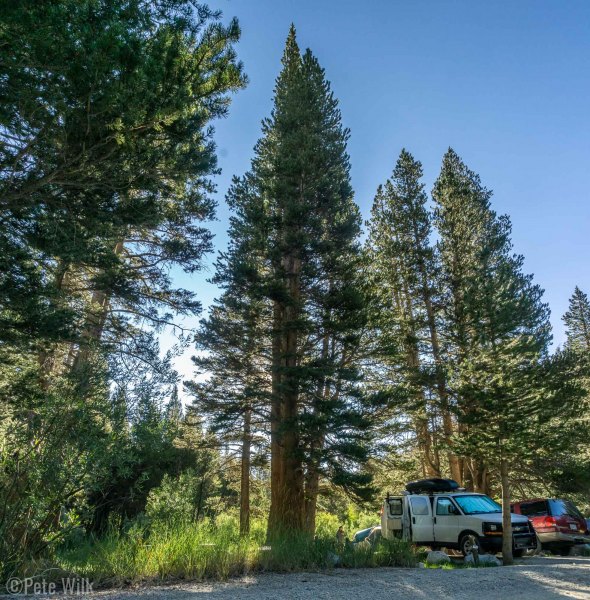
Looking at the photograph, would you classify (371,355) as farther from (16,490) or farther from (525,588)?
(16,490)

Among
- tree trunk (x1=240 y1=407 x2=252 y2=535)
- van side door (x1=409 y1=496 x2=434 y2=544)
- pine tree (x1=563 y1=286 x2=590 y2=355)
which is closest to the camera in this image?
van side door (x1=409 y1=496 x2=434 y2=544)

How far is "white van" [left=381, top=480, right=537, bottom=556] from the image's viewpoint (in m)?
10.6

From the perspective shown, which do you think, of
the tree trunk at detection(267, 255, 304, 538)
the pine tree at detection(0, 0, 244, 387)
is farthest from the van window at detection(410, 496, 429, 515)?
the pine tree at detection(0, 0, 244, 387)

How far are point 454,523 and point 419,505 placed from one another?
3.33 feet

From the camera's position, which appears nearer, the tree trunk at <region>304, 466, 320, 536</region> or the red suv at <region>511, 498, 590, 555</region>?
the tree trunk at <region>304, 466, 320, 536</region>

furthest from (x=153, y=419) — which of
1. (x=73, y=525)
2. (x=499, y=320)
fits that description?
(x=499, y=320)

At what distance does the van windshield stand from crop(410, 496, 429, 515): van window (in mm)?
861

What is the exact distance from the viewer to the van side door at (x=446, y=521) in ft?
36.2

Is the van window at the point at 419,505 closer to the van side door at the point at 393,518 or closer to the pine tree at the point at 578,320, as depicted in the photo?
the van side door at the point at 393,518

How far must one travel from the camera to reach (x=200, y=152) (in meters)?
7.85

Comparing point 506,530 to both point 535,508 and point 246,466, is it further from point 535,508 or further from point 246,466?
point 246,466

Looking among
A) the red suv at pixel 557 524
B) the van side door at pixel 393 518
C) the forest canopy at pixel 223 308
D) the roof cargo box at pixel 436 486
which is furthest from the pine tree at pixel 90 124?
the red suv at pixel 557 524

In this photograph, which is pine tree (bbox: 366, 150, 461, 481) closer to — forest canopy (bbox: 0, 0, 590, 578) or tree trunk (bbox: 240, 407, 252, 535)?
forest canopy (bbox: 0, 0, 590, 578)

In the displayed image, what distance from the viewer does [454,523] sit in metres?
11.1
